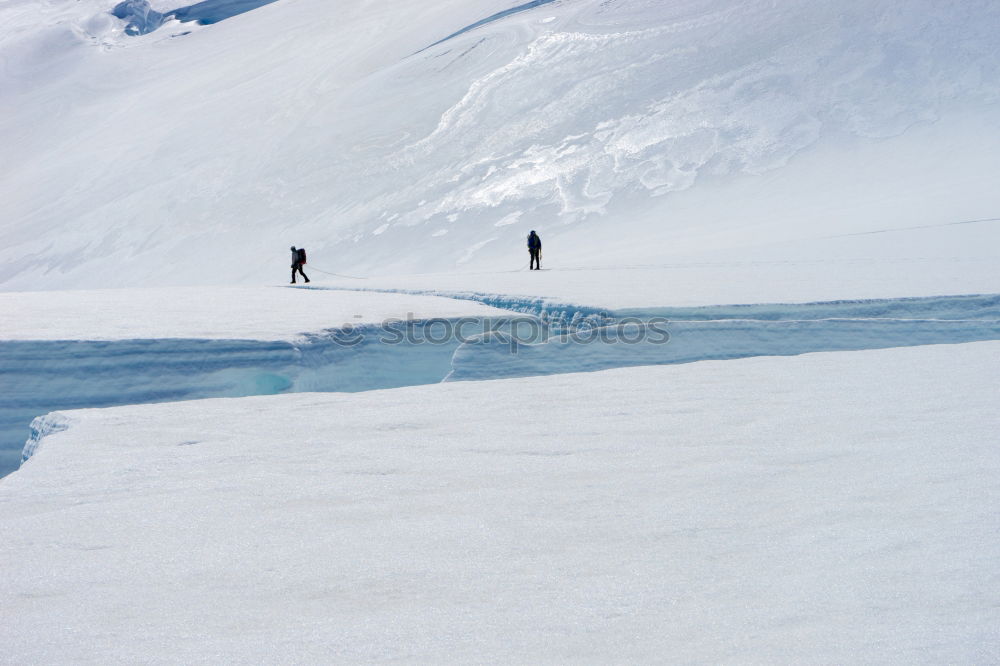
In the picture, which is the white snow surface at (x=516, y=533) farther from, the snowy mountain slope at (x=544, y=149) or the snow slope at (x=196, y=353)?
the snowy mountain slope at (x=544, y=149)

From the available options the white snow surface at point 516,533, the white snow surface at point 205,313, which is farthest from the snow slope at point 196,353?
the white snow surface at point 516,533

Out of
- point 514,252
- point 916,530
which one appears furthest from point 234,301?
point 514,252

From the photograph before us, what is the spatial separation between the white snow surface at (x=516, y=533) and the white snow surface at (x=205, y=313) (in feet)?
6.29

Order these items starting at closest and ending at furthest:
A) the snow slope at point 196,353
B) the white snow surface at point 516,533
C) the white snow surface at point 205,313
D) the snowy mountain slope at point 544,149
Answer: the white snow surface at point 516,533
the snow slope at point 196,353
the white snow surface at point 205,313
the snowy mountain slope at point 544,149

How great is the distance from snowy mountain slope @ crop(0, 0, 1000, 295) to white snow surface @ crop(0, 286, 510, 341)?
24.4 feet

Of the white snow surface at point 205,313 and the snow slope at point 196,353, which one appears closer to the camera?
the snow slope at point 196,353

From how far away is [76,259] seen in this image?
79.1ft

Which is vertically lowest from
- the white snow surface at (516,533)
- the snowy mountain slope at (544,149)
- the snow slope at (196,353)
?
the white snow surface at (516,533)

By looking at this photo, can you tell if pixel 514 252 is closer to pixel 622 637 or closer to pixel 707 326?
pixel 707 326

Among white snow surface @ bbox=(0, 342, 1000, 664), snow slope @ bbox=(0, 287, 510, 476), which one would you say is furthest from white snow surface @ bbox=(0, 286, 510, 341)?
white snow surface @ bbox=(0, 342, 1000, 664)

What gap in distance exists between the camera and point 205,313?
7.48 meters

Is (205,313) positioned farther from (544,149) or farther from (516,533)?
(544,149)

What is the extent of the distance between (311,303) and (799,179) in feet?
49.1

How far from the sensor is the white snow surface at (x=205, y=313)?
20.8 feet
